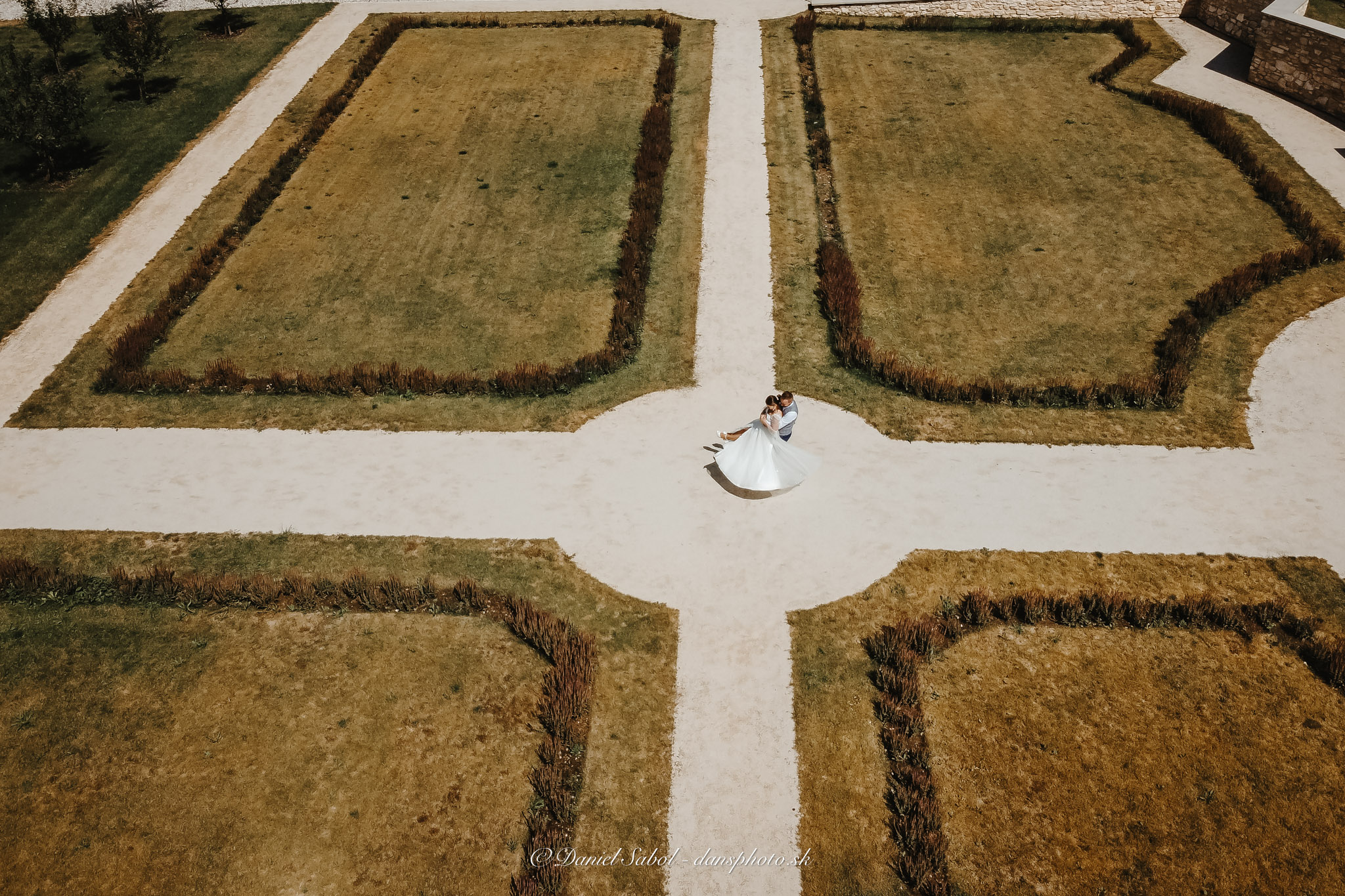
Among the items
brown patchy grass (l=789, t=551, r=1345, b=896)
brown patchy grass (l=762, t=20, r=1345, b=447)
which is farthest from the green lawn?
brown patchy grass (l=789, t=551, r=1345, b=896)

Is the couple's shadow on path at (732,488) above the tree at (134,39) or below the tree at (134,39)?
below

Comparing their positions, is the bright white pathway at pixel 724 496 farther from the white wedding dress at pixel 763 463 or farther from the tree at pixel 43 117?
the tree at pixel 43 117

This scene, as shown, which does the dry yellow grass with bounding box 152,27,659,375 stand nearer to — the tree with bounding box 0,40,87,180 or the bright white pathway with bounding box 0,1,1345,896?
the bright white pathway with bounding box 0,1,1345,896

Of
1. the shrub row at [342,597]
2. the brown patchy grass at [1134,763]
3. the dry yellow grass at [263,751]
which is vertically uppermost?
the shrub row at [342,597]

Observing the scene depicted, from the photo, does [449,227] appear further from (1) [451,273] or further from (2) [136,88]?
(2) [136,88]

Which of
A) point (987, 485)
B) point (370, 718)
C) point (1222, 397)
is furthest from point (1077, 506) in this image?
point (370, 718)

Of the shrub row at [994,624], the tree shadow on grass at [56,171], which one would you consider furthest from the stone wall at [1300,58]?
the tree shadow on grass at [56,171]
